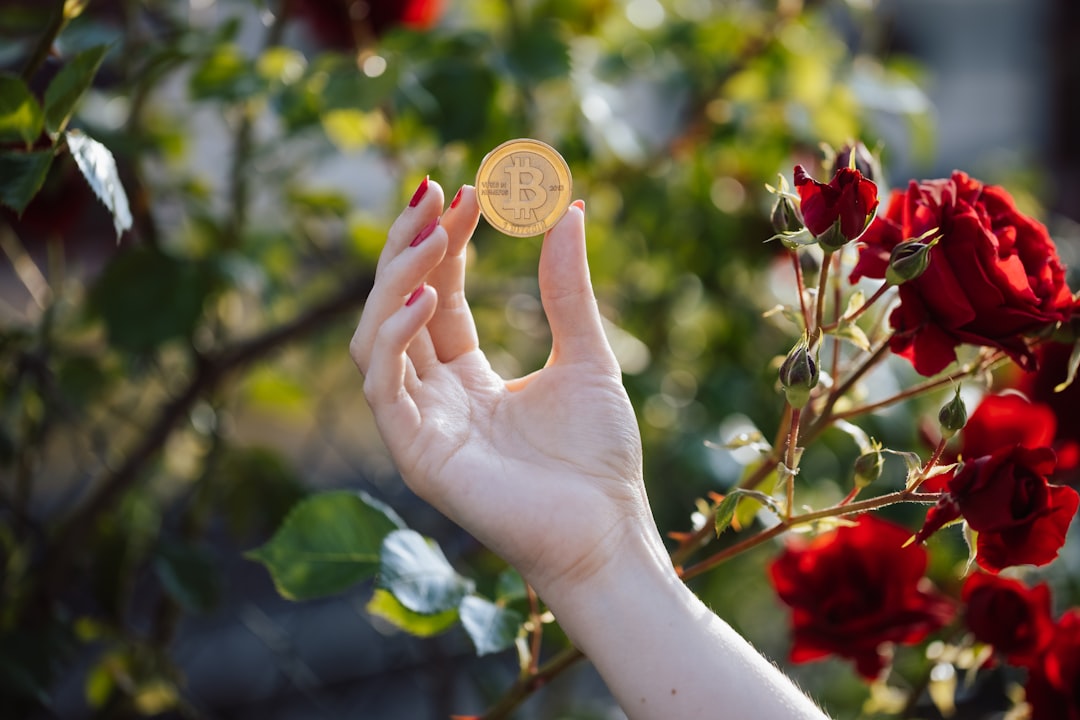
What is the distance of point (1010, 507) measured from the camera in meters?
0.41

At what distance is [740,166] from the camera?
111cm

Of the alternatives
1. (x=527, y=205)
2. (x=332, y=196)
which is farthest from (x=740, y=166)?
(x=527, y=205)

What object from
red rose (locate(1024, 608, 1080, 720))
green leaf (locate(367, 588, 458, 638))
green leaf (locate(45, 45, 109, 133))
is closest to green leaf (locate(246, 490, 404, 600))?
green leaf (locate(367, 588, 458, 638))

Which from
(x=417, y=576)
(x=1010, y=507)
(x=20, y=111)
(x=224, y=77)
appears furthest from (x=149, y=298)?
(x=1010, y=507)

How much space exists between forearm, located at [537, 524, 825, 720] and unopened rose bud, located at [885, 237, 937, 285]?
0.17 m

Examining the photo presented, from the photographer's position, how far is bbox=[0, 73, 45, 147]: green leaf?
50 cm

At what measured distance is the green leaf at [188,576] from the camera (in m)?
0.78

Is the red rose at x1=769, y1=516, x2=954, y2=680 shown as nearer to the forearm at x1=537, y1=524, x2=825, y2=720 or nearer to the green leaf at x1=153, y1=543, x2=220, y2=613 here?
the forearm at x1=537, y1=524, x2=825, y2=720

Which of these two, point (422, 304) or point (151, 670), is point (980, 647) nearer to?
point (422, 304)

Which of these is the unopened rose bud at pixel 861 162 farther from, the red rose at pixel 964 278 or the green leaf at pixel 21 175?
the green leaf at pixel 21 175

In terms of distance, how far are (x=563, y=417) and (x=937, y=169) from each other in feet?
18.7

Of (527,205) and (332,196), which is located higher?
(527,205)

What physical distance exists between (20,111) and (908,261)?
1.49 ft

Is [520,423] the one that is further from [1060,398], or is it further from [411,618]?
[1060,398]
